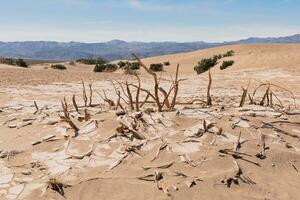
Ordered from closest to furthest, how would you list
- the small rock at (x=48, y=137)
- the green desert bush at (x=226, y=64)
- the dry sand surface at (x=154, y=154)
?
the dry sand surface at (x=154, y=154), the small rock at (x=48, y=137), the green desert bush at (x=226, y=64)

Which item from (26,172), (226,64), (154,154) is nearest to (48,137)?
(26,172)

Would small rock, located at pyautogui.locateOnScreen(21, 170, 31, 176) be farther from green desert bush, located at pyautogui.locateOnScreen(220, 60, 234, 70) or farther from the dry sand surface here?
green desert bush, located at pyautogui.locateOnScreen(220, 60, 234, 70)

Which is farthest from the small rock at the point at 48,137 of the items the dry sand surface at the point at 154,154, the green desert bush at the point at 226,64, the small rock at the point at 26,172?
the green desert bush at the point at 226,64

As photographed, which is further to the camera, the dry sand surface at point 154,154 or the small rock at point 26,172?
the small rock at point 26,172

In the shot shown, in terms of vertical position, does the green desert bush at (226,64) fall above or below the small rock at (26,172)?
below

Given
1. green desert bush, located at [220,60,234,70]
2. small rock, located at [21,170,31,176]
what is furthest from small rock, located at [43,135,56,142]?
green desert bush, located at [220,60,234,70]

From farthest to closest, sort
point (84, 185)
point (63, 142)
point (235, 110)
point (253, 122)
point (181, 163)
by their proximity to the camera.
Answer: point (235, 110) < point (253, 122) < point (63, 142) < point (181, 163) < point (84, 185)

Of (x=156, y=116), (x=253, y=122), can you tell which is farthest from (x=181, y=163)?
(x=253, y=122)

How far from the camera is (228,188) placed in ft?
11.5

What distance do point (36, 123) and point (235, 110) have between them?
235 centimetres

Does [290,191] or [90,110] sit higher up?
[90,110]

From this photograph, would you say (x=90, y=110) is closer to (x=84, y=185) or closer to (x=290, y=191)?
(x=84, y=185)

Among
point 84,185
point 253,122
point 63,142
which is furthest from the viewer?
point 253,122

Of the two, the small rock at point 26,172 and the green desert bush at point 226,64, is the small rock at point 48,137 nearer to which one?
the small rock at point 26,172
